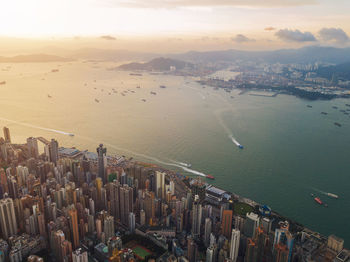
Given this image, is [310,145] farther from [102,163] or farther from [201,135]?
[102,163]

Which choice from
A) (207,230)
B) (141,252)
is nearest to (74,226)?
(141,252)

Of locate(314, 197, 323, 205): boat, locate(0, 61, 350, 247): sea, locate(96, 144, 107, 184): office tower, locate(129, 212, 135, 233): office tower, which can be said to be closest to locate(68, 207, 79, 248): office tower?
locate(129, 212, 135, 233): office tower

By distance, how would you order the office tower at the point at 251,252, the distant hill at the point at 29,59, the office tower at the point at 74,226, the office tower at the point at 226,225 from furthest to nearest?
the distant hill at the point at 29,59 → the office tower at the point at 226,225 → the office tower at the point at 74,226 → the office tower at the point at 251,252

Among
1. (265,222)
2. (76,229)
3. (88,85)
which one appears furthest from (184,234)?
(88,85)

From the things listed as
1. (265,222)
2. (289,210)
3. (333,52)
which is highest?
(333,52)

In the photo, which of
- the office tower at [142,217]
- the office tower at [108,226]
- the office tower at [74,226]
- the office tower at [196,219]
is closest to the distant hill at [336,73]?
the office tower at [196,219]

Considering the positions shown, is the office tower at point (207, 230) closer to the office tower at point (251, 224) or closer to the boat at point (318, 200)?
the office tower at point (251, 224)

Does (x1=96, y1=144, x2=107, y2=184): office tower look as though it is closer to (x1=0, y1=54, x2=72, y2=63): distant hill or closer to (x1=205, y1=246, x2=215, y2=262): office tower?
(x1=205, y1=246, x2=215, y2=262): office tower
